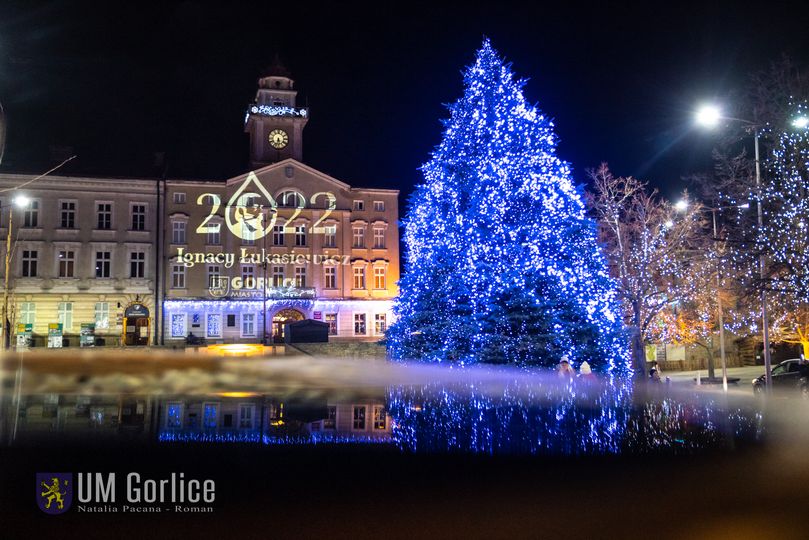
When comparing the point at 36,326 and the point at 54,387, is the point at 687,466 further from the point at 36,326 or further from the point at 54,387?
the point at 36,326

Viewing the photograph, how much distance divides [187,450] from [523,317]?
53.3 feet

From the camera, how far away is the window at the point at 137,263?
53250mm

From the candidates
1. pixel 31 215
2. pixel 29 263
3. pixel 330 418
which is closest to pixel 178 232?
pixel 31 215

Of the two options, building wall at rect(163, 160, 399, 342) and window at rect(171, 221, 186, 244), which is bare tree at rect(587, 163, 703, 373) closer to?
building wall at rect(163, 160, 399, 342)

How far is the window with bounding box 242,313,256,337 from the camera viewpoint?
54.2 metres

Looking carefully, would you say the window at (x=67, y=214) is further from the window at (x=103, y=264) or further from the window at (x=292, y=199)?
the window at (x=292, y=199)

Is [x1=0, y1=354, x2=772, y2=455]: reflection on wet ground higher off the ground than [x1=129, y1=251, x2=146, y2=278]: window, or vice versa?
[x1=129, y1=251, x2=146, y2=278]: window

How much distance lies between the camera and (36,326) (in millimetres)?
49938

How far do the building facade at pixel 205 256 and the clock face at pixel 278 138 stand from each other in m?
1.36

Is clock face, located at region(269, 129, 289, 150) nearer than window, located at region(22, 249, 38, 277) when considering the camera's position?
No

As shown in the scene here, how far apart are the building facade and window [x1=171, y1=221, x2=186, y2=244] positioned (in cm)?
8

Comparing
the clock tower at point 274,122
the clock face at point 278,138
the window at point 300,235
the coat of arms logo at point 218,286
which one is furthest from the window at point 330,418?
the clock face at point 278,138

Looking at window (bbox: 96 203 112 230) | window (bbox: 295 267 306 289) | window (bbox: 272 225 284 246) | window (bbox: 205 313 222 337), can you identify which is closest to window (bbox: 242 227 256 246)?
window (bbox: 272 225 284 246)

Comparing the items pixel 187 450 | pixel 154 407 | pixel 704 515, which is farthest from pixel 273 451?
pixel 704 515
